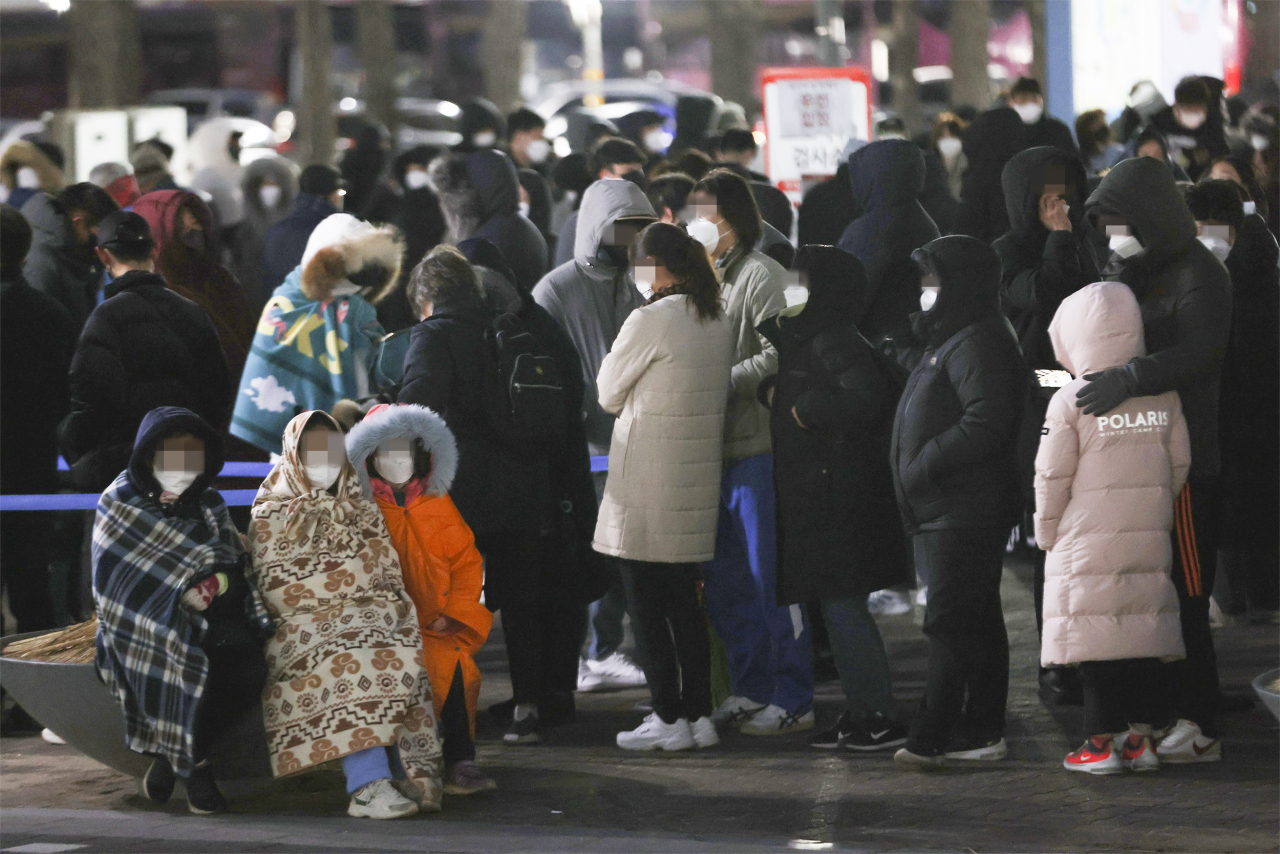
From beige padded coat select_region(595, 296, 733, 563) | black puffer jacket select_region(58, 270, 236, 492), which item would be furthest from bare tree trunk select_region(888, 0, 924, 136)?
beige padded coat select_region(595, 296, 733, 563)

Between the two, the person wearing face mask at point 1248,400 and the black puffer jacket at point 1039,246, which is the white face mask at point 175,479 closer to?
the black puffer jacket at point 1039,246

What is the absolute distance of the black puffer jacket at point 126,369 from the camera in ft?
24.5

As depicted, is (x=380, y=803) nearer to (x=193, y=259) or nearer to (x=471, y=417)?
(x=471, y=417)

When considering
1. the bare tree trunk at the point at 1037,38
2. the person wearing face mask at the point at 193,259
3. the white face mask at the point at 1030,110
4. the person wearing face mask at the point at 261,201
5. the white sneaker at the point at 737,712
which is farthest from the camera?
the bare tree trunk at the point at 1037,38

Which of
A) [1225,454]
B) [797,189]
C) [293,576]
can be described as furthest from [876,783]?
[797,189]

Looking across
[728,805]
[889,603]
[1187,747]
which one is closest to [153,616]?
[728,805]

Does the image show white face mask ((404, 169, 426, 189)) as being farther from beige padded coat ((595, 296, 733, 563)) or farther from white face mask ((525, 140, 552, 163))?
beige padded coat ((595, 296, 733, 563))

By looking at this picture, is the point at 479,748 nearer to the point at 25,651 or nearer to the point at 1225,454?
the point at 25,651

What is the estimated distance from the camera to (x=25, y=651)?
6781 millimetres

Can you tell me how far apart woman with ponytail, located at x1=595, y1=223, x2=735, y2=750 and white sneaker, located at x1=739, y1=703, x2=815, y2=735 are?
0.33m

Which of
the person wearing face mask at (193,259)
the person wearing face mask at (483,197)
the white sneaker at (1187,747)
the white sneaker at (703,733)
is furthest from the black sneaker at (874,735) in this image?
the person wearing face mask at (193,259)

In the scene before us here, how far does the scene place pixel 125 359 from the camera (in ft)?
24.6

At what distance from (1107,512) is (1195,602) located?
2.24ft

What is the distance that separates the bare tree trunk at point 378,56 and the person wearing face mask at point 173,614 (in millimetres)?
25367
